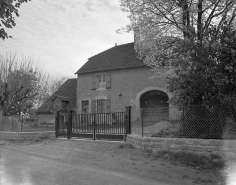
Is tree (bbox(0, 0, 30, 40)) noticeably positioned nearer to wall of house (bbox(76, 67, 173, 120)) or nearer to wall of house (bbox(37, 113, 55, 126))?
wall of house (bbox(76, 67, 173, 120))

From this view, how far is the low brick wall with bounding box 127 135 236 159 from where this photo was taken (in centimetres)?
711

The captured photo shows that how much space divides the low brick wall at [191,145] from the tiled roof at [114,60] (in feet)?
40.3

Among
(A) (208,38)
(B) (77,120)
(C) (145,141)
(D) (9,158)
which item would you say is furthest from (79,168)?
(A) (208,38)

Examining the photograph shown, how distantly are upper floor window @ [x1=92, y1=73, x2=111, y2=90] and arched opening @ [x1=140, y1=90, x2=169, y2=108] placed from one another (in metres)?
3.48

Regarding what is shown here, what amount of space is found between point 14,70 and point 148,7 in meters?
15.1

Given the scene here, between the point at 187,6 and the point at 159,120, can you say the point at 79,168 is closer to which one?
the point at 159,120

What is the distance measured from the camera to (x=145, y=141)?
8.73 metres

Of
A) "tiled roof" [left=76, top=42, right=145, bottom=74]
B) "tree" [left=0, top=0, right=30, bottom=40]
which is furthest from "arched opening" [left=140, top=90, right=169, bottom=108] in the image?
"tree" [left=0, top=0, right=30, bottom=40]

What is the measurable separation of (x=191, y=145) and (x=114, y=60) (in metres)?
16.1

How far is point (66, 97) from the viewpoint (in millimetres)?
24859

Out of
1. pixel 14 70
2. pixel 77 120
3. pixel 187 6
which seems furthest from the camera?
pixel 14 70

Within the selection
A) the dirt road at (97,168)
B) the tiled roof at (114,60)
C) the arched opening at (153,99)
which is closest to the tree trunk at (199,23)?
the dirt road at (97,168)

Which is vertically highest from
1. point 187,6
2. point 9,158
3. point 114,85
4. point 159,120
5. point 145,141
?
point 187,6

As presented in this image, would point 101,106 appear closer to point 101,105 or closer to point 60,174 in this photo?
point 101,105
